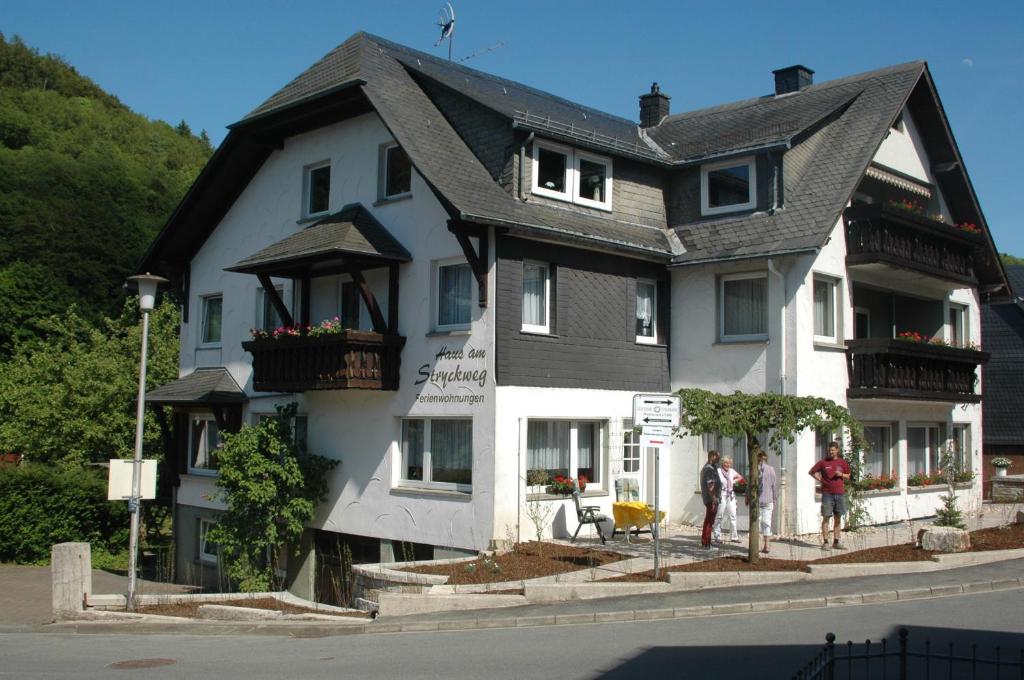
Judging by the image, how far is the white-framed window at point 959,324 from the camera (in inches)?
1059

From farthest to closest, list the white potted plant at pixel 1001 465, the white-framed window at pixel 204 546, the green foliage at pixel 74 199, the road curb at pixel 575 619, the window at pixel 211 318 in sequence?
the green foliage at pixel 74 199 < the white potted plant at pixel 1001 465 < the window at pixel 211 318 < the white-framed window at pixel 204 546 < the road curb at pixel 575 619

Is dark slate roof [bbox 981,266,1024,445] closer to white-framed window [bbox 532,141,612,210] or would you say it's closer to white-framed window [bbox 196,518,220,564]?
white-framed window [bbox 532,141,612,210]

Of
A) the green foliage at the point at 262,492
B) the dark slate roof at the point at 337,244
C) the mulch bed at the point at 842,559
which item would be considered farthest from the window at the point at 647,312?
the green foliage at the point at 262,492

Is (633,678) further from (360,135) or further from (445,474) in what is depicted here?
(360,135)

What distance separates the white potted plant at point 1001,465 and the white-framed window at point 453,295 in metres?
20.9

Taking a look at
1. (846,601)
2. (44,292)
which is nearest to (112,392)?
(44,292)

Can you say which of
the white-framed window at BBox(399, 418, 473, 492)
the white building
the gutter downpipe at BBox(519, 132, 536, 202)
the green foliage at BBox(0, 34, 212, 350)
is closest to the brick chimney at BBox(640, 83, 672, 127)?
the white building

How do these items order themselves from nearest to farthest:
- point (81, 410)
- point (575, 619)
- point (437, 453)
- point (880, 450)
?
point (575, 619), point (437, 453), point (880, 450), point (81, 410)

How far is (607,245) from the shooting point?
2000 cm

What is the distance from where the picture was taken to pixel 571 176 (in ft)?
67.9

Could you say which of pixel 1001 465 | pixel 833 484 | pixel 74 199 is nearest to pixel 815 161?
pixel 833 484

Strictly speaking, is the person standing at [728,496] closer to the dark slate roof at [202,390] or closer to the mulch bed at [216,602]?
the mulch bed at [216,602]

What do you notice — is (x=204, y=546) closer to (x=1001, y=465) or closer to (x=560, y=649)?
(x=560, y=649)

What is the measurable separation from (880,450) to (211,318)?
640 inches
